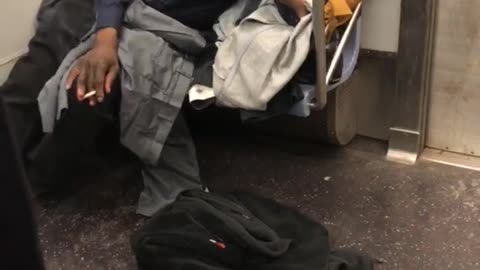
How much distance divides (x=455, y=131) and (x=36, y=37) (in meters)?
1.16

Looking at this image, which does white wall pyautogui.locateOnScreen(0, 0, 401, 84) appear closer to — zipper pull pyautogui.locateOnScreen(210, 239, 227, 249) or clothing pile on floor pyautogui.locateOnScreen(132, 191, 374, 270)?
clothing pile on floor pyautogui.locateOnScreen(132, 191, 374, 270)

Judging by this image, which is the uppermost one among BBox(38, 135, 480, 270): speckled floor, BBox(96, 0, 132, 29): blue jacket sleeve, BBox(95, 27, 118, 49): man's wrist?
BBox(96, 0, 132, 29): blue jacket sleeve

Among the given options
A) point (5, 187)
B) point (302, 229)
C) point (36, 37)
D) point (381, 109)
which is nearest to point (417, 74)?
point (381, 109)

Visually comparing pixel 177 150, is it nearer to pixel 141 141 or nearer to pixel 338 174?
pixel 141 141

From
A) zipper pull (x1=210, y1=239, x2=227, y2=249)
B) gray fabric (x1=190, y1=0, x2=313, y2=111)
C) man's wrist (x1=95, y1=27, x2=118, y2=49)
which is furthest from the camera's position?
man's wrist (x1=95, y1=27, x2=118, y2=49)

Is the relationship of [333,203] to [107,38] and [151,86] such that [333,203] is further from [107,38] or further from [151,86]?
[107,38]

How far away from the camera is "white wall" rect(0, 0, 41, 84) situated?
1.97 m

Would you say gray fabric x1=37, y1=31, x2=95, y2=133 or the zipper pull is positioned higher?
gray fabric x1=37, y1=31, x2=95, y2=133

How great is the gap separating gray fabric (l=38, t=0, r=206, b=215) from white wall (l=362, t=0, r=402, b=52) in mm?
467

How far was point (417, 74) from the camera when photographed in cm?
194

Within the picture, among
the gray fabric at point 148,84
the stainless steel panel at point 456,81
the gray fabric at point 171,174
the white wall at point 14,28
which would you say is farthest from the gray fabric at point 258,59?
the white wall at point 14,28

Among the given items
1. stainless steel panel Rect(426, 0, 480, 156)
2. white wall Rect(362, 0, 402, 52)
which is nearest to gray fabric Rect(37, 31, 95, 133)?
white wall Rect(362, 0, 402, 52)

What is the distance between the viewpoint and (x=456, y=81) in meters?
1.95

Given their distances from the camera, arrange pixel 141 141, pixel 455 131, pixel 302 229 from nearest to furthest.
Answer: pixel 302 229, pixel 141 141, pixel 455 131
